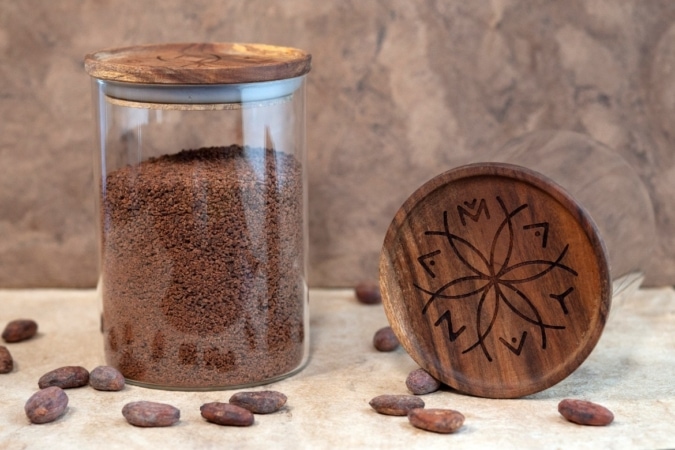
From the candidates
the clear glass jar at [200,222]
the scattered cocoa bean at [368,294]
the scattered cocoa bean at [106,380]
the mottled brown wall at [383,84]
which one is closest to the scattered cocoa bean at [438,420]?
the clear glass jar at [200,222]

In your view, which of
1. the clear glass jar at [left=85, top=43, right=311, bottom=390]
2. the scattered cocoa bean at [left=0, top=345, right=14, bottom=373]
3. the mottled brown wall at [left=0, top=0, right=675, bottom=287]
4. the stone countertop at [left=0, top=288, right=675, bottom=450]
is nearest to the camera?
the stone countertop at [left=0, top=288, right=675, bottom=450]

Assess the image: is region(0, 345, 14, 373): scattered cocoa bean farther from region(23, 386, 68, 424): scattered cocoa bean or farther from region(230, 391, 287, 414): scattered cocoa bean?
region(230, 391, 287, 414): scattered cocoa bean

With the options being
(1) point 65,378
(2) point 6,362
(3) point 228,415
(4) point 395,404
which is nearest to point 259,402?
(3) point 228,415

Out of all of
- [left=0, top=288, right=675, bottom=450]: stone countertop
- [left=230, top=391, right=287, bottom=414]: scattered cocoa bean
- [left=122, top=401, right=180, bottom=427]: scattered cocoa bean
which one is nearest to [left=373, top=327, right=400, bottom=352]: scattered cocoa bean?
[left=0, top=288, right=675, bottom=450]: stone countertop

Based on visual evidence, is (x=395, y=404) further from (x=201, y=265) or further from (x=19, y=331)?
(x=19, y=331)

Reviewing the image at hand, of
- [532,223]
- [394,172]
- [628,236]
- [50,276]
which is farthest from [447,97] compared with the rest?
[50,276]

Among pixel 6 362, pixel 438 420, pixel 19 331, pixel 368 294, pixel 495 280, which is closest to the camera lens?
pixel 438 420
